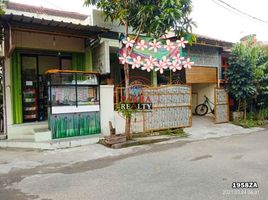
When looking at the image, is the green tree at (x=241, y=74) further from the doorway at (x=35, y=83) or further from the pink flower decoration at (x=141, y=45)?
the doorway at (x=35, y=83)

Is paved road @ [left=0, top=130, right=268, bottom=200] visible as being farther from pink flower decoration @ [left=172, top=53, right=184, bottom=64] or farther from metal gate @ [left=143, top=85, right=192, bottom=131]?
pink flower decoration @ [left=172, top=53, right=184, bottom=64]

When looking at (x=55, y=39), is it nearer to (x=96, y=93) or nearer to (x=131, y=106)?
(x=96, y=93)

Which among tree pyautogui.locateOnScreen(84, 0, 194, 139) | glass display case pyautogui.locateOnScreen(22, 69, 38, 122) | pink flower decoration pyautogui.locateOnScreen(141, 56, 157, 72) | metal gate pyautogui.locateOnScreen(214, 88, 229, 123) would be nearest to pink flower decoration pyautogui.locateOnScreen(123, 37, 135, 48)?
tree pyautogui.locateOnScreen(84, 0, 194, 139)

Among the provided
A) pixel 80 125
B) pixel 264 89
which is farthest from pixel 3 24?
pixel 264 89

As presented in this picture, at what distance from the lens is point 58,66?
9750 millimetres

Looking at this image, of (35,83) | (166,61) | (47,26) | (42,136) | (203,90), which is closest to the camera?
(42,136)

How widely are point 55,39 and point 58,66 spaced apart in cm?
109

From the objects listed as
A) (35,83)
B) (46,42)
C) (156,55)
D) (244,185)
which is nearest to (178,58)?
(156,55)

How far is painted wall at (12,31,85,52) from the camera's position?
27.7 feet

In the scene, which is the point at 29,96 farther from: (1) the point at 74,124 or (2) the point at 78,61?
(1) the point at 74,124

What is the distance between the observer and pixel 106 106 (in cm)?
838

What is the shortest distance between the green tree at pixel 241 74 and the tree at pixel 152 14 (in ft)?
16.8

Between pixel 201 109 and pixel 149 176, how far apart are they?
9095 mm

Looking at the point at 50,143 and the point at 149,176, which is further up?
the point at 50,143
